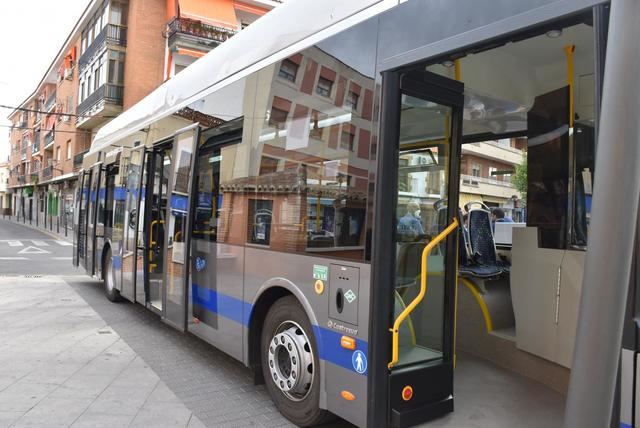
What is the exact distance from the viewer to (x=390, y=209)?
3.04 meters

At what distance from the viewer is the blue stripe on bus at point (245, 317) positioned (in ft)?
10.7

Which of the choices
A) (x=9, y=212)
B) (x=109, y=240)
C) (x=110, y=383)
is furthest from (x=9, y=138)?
(x=110, y=383)

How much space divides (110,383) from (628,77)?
494cm

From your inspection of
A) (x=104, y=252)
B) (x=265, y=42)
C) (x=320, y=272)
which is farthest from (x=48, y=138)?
(x=320, y=272)

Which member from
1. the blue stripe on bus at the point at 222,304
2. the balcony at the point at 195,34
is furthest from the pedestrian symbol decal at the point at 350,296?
the balcony at the point at 195,34

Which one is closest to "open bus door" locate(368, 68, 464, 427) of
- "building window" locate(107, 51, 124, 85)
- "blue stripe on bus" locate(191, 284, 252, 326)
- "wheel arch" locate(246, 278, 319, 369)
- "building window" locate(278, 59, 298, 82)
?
"wheel arch" locate(246, 278, 319, 369)

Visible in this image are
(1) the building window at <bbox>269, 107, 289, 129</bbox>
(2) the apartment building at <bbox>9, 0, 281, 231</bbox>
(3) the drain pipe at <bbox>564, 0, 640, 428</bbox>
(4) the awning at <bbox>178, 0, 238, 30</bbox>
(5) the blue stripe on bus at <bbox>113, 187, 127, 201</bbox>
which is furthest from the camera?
(2) the apartment building at <bbox>9, 0, 281, 231</bbox>

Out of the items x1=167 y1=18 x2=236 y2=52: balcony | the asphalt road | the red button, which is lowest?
the asphalt road

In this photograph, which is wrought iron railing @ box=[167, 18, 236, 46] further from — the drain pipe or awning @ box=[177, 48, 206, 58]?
the drain pipe

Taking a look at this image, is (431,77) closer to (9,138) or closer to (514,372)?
(514,372)

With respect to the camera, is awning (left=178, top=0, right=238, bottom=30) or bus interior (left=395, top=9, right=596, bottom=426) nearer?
bus interior (left=395, top=9, right=596, bottom=426)

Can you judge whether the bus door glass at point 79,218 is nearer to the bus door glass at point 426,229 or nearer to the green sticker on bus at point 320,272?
the green sticker on bus at point 320,272

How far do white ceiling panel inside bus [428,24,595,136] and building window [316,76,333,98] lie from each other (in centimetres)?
69

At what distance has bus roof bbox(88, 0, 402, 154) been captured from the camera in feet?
11.4
